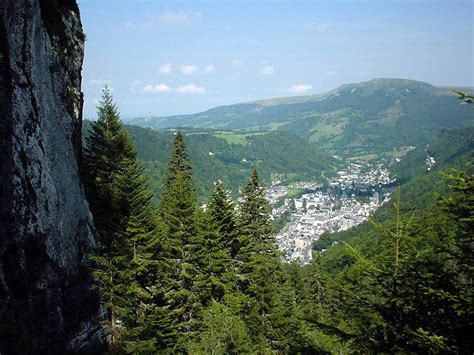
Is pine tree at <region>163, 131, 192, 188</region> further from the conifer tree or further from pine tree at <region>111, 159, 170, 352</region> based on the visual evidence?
pine tree at <region>111, 159, 170, 352</region>

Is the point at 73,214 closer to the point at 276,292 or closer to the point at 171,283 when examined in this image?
the point at 171,283

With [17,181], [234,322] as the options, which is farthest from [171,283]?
[17,181]

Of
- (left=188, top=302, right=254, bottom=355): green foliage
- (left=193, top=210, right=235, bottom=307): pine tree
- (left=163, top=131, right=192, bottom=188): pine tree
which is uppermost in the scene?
(left=163, top=131, right=192, bottom=188): pine tree

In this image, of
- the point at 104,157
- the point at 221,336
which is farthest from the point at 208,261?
the point at 104,157

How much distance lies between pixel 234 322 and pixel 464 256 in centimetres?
1586

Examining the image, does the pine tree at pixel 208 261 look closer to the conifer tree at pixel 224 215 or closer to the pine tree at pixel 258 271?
the pine tree at pixel 258 271

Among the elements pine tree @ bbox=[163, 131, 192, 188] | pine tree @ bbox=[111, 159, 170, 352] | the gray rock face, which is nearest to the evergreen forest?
pine tree @ bbox=[111, 159, 170, 352]

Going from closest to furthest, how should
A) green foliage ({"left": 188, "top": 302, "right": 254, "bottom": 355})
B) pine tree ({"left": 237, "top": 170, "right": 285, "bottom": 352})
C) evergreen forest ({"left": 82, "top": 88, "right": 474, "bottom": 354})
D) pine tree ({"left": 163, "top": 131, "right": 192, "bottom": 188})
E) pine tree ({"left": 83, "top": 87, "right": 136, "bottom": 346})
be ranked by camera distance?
1. evergreen forest ({"left": 82, "top": 88, "right": 474, "bottom": 354})
2. green foliage ({"left": 188, "top": 302, "right": 254, "bottom": 355})
3. pine tree ({"left": 83, "top": 87, "right": 136, "bottom": 346})
4. pine tree ({"left": 237, "top": 170, "right": 285, "bottom": 352})
5. pine tree ({"left": 163, "top": 131, "right": 192, "bottom": 188})

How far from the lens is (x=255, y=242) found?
1139 inches

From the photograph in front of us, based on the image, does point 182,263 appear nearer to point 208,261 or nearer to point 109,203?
point 208,261

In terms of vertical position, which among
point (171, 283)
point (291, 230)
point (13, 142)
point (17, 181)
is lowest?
point (291, 230)

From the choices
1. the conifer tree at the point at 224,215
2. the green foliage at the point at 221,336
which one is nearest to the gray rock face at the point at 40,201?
the green foliage at the point at 221,336

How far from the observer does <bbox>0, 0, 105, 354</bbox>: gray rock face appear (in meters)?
13.9

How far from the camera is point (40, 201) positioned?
622 inches
